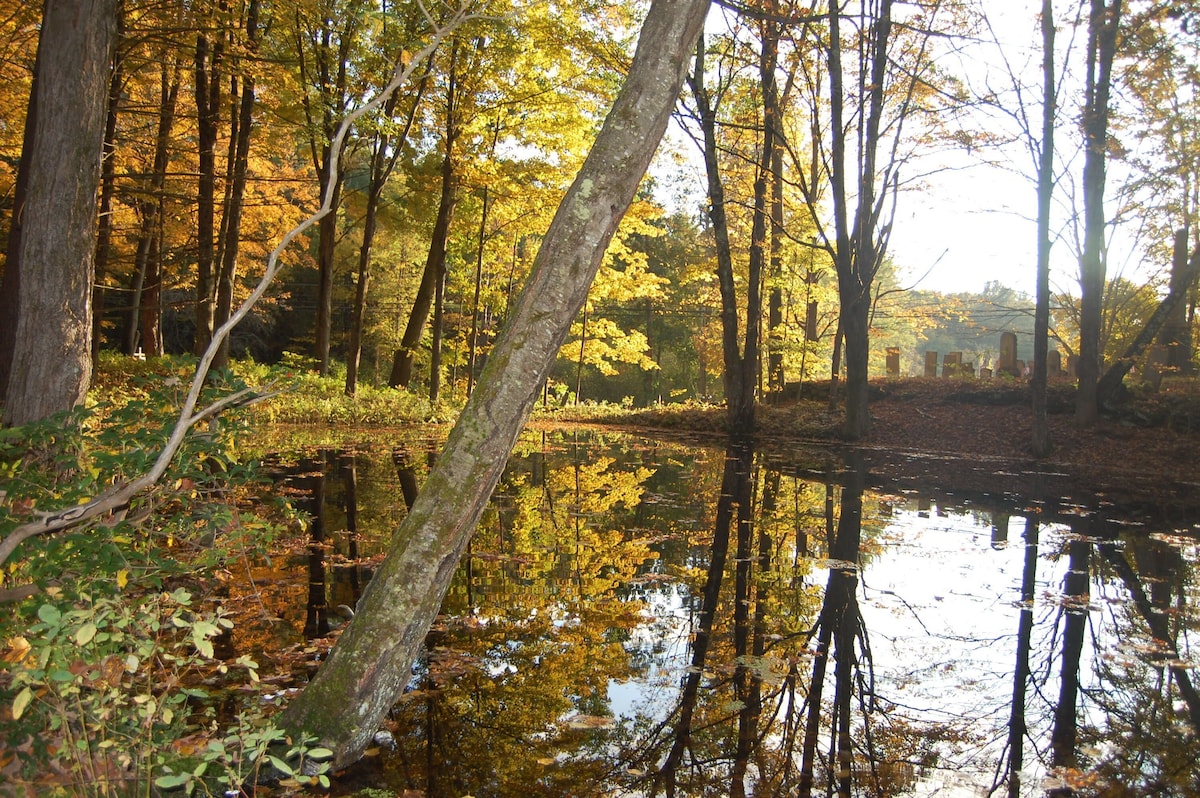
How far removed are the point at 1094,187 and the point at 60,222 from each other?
1673cm

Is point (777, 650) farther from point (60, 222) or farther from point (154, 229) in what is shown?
point (154, 229)

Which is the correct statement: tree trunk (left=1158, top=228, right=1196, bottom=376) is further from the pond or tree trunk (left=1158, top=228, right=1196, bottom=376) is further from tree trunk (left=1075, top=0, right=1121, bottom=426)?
the pond

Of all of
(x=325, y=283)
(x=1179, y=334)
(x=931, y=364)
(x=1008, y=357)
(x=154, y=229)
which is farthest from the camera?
(x=931, y=364)

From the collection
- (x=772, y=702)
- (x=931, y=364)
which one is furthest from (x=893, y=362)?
(x=772, y=702)

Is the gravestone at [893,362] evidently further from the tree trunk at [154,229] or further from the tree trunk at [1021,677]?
the tree trunk at [154,229]

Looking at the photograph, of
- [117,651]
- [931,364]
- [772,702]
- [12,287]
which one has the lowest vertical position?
[772,702]

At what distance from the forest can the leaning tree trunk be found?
0.04 ft

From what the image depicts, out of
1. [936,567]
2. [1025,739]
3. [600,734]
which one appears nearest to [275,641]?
[600,734]

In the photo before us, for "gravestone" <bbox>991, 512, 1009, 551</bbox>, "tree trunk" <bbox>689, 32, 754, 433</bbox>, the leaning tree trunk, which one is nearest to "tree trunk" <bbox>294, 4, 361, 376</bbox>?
"tree trunk" <bbox>689, 32, 754, 433</bbox>

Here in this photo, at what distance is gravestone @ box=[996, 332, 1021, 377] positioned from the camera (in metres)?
19.9

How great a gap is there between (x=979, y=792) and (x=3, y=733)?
11.1 feet

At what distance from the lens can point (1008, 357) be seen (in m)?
20.3

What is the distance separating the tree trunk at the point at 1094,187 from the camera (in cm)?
1391

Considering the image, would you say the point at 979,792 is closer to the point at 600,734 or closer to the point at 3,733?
the point at 600,734
